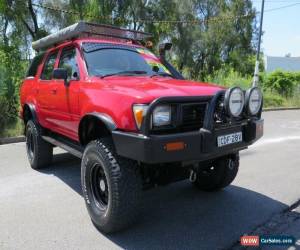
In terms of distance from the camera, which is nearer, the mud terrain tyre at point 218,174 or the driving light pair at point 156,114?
the driving light pair at point 156,114

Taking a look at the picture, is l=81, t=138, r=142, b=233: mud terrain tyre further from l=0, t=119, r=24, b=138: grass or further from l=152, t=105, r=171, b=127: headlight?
l=0, t=119, r=24, b=138: grass

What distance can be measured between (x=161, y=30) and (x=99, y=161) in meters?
24.9

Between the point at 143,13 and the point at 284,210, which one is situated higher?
the point at 143,13

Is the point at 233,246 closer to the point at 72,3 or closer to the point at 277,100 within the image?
the point at 277,100

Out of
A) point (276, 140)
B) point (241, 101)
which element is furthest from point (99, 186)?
point (276, 140)

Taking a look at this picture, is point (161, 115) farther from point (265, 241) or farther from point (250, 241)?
point (265, 241)

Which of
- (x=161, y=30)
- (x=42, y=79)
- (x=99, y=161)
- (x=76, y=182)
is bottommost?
(x=76, y=182)

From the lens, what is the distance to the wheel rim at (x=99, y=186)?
3.99m

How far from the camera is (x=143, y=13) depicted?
83.5 feet

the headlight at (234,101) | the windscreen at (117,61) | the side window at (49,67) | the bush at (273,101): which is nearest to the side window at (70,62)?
the windscreen at (117,61)

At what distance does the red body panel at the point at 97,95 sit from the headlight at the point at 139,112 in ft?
0.12

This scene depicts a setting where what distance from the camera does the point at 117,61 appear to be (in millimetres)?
4789

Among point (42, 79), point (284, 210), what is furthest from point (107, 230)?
point (42, 79)

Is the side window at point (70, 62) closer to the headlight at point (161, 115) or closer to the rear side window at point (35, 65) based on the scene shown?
the rear side window at point (35, 65)
